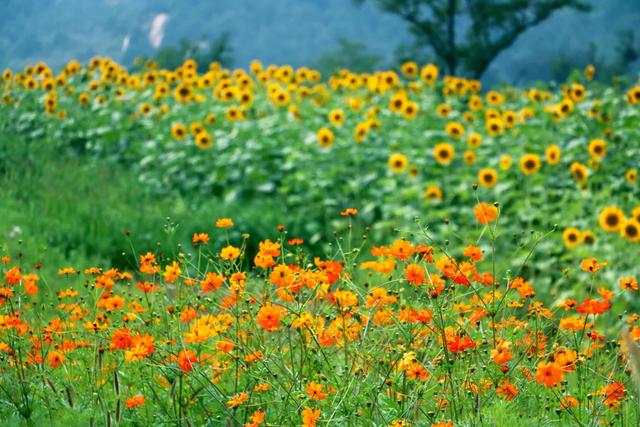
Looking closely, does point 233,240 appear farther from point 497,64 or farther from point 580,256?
point 497,64

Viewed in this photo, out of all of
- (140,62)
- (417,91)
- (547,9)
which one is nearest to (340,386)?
(417,91)

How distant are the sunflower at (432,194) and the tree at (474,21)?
68.0 ft

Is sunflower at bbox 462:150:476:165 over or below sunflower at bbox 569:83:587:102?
below

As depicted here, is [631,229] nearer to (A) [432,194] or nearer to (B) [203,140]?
(A) [432,194]

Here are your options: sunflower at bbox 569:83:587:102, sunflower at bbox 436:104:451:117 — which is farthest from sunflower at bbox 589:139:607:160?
sunflower at bbox 436:104:451:117

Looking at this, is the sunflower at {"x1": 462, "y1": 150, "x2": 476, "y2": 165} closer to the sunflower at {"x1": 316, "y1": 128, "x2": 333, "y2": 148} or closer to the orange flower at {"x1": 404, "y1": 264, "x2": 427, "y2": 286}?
the sunflower at {"x1": 316, "y1": 128, "x2": 333, "y2": 148}

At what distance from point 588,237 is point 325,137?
2.85 metres

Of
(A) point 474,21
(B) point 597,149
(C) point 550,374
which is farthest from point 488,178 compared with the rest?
(A) point 474,21

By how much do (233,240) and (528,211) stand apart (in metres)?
2.36

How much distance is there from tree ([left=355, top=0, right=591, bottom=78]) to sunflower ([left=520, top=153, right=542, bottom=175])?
68.1ft

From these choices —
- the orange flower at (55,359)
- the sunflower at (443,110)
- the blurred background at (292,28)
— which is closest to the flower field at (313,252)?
the orange flower at (55,359)

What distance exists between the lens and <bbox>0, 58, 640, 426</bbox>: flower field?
2490mm

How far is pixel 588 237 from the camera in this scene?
19.6ft

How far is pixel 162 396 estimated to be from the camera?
278cm
